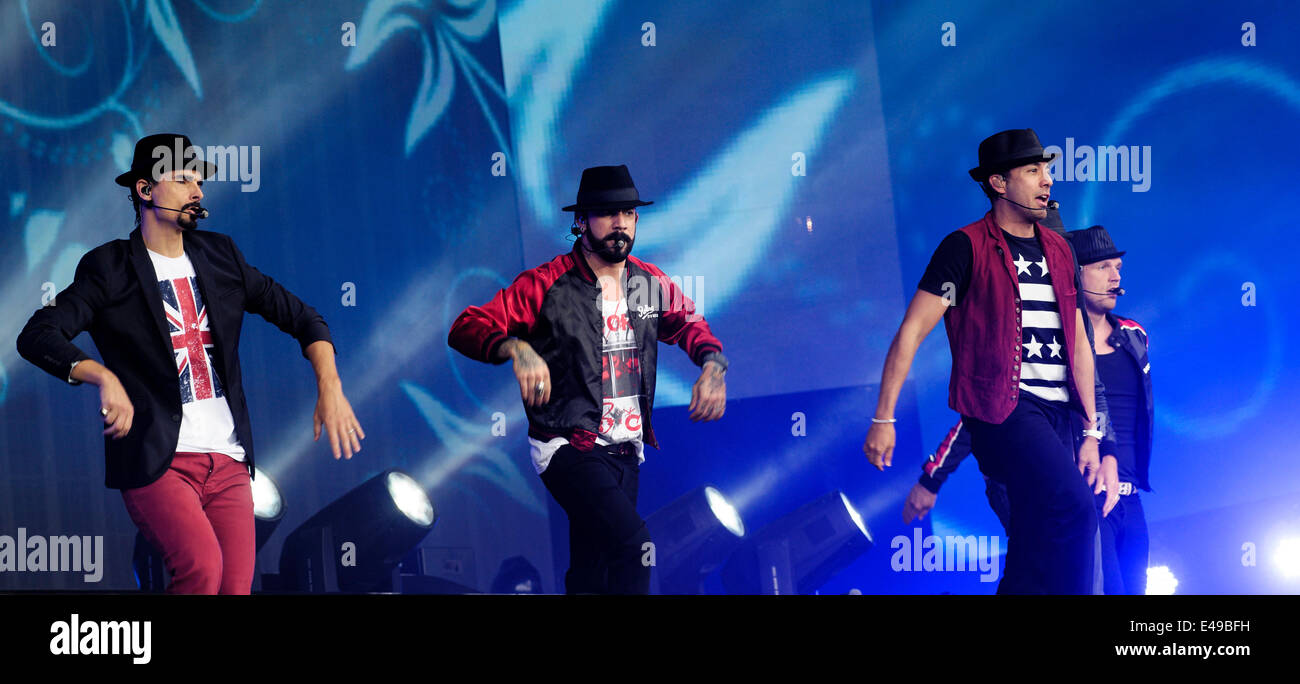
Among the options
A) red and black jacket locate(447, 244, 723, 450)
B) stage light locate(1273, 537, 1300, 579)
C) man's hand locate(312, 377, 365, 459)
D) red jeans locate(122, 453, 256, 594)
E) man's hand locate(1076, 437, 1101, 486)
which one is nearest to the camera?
red jeans locate(122, 453, 256, 594)

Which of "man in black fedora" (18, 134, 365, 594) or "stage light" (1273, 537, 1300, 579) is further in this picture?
"stage light" (1273, 537, 1300, 579)

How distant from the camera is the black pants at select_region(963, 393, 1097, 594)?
4.22 meters

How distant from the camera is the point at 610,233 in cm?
455

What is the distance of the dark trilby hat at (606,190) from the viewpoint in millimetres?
4586

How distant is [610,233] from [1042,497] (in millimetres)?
2080

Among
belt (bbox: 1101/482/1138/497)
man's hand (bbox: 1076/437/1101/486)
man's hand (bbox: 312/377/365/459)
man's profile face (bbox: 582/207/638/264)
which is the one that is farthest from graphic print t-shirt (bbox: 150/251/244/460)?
belt (bbox: 1101/482/1138/497)

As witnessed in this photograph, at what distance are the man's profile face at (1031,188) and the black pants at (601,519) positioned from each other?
201cm

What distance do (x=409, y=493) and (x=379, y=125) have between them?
1.71 m

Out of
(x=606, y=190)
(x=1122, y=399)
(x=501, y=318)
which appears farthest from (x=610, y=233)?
(x=1122, y=399)

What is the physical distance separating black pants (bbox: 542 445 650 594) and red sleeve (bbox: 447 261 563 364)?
52 centimetres

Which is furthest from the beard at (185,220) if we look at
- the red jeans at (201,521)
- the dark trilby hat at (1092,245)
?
the dark trilby hat at (1092,245)

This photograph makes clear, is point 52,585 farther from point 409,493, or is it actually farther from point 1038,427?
point 1038,427

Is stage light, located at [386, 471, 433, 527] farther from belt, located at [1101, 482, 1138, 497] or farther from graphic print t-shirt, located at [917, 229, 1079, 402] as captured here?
belt, located at [1101, 482, 1138, 497]

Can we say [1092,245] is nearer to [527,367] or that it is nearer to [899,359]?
[899,359]
